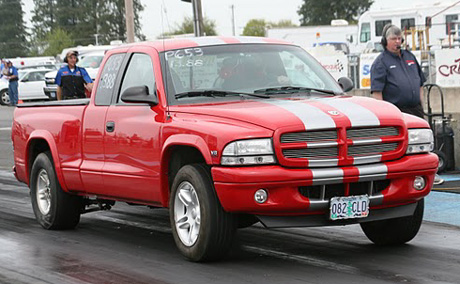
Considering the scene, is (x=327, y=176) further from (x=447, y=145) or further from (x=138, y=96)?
(x=447, y=145)

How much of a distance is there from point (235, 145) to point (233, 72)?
1.38 meters

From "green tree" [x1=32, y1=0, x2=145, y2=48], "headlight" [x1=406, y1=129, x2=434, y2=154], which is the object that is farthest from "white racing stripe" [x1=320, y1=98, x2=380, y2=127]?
"green tree" [x1=32, y1=0, x2=145, y2=48]

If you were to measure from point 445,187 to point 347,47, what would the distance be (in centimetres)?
3851

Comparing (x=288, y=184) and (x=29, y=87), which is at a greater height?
(x=288, y=184)

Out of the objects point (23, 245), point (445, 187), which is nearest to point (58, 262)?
point (23, 245)

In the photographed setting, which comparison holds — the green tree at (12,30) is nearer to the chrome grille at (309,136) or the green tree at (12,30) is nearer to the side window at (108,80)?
the side window at (108,80)

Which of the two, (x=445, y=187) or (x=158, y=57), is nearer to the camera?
(x=158, y=57)

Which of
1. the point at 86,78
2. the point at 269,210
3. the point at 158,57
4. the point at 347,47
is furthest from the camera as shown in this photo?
the point at 347,47

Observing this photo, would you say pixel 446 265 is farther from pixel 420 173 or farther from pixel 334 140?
pixel 334 140

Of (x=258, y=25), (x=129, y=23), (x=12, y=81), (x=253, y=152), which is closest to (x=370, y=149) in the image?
(x=253, y=152)

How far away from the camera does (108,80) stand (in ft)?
28.6

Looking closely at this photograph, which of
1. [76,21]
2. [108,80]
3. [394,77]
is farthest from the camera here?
[76,21]

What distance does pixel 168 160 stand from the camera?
7.55 meters

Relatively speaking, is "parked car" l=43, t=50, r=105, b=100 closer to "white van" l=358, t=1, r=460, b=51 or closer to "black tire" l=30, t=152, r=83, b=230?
"white van" l=358, t=1, r=460, b=51
